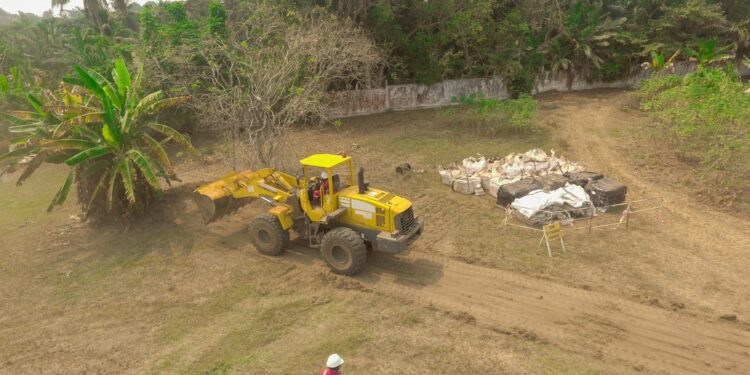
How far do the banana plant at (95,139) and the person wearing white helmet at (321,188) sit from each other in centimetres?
371

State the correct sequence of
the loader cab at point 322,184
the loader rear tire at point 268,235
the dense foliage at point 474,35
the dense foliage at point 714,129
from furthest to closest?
the dense foliage at point 474,35 → the dense foliage at point 714,129 → the loader rear tire at point 268,235 → the loader cab at point 322,184

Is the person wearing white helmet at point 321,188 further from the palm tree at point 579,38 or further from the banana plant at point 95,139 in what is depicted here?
the palm tree at point 579,38

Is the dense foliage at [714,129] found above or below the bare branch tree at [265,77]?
below

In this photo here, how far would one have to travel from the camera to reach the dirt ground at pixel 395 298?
6.67 metres

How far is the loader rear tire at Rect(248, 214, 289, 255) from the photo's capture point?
30.6 ft

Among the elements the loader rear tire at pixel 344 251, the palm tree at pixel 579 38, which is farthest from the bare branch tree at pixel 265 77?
the palm tree at pixel 579 38

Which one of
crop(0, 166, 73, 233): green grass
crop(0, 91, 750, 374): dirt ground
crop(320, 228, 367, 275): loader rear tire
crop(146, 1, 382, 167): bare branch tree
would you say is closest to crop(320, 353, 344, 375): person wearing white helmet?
crop(0, 91, 750, 374): dirt ground

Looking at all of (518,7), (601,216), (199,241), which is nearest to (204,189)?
(199,241)

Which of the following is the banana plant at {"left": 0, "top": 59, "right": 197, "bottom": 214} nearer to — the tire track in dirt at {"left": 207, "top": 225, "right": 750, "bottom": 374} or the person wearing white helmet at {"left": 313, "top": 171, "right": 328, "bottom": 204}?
the person wearing white helmet at {"left": 313, "top": 171, "right": 328, "bottom": 204}

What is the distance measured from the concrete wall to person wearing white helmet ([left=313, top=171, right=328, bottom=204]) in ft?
42.0

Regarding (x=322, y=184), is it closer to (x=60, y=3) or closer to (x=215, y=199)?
(x=215, y=199)

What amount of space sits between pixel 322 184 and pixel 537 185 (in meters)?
6.16

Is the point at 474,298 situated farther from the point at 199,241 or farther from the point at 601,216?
the point at 199,241

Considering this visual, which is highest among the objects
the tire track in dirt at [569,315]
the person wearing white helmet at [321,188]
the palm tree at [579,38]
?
the palm tree at [579,38]
